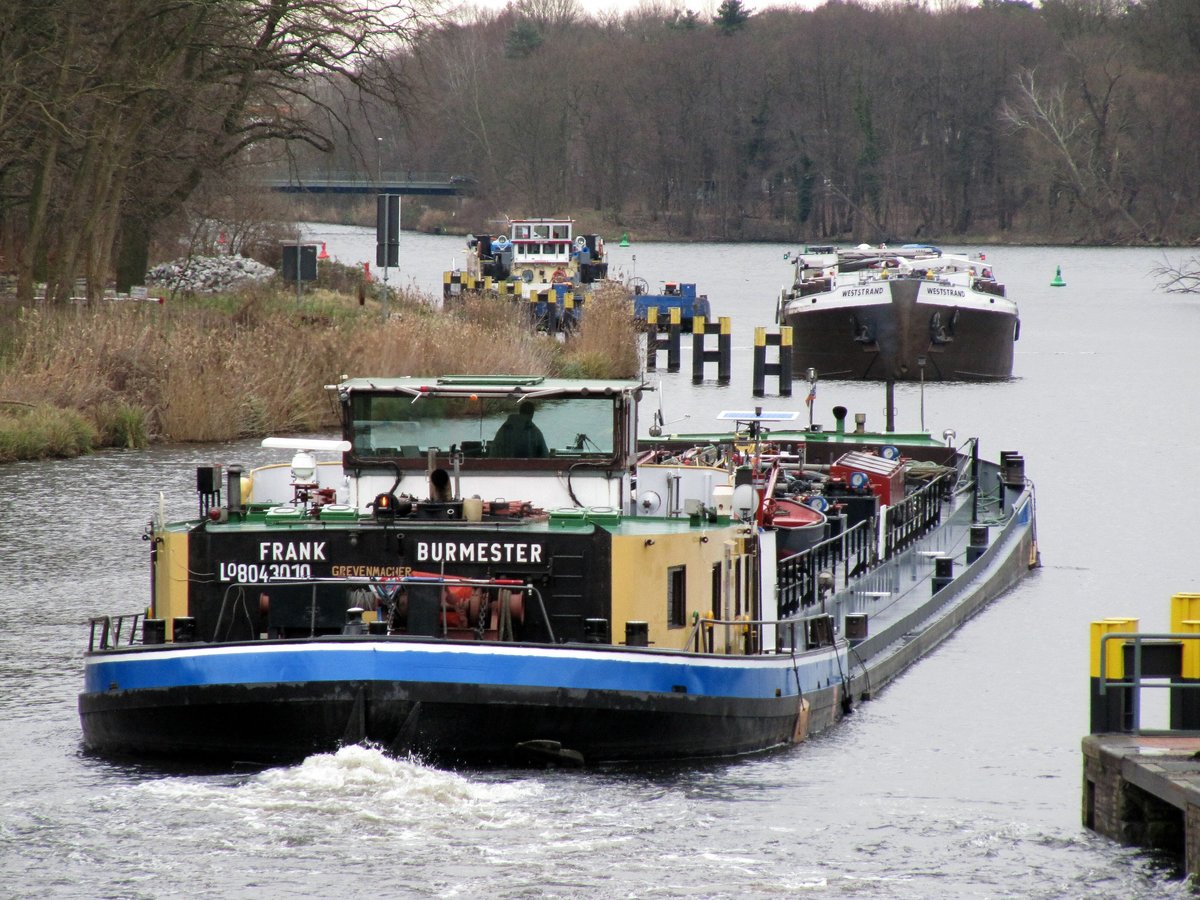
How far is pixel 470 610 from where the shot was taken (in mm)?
15812

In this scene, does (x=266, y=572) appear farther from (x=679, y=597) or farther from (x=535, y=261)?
(x=535, y=261)

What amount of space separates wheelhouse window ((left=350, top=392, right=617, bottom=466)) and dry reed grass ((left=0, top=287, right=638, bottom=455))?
21.3 meters

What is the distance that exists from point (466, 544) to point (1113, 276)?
98.0 meters

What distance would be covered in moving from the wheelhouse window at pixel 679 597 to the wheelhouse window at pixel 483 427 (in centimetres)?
139

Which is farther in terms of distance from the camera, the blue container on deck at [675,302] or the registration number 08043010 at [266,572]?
the blue container on deck at [675,302]

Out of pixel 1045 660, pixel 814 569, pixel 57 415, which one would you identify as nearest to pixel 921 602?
pixel 1045 660

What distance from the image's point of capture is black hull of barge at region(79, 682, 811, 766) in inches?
A: 597

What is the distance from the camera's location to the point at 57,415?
121ft

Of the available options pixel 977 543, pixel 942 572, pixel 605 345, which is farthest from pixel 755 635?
pixel 605 345

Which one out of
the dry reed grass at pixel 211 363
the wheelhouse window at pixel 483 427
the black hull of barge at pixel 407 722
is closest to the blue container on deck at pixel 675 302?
the dry reed grass at pixel 211 363

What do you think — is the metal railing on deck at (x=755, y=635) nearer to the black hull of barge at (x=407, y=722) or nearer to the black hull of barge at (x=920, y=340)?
the black hull of barge at (x=407, y=722)

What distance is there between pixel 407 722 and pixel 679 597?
283cm

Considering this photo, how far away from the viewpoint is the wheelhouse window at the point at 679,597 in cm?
1666

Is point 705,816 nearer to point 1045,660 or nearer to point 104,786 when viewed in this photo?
point 104,786
